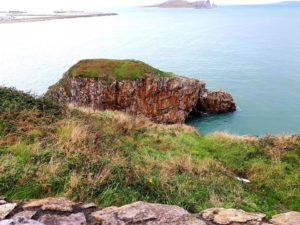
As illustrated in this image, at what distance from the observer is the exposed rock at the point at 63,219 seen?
6.06 m

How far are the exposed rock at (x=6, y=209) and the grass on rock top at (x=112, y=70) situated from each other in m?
36.5

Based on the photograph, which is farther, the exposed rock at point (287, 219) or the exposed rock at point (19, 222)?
the exposed rock at point (287, 219)

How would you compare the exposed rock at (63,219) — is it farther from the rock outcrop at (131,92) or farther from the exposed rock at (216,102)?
the exposed rock at (216,102)

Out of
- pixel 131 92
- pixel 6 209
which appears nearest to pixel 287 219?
pixel 6 209

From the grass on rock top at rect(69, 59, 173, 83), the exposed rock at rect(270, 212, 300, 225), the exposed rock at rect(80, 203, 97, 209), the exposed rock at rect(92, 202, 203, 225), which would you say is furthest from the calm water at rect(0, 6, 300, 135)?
the exposed rock at rect(80, 203, 97, 209)

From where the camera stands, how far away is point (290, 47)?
11312 centimetres

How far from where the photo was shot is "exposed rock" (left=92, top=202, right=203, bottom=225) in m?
6.30

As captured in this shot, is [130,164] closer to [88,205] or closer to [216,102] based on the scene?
[88,205]

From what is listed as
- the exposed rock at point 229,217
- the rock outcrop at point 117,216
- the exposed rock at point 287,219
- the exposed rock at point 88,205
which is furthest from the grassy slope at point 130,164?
the exposed rock at point 287,219

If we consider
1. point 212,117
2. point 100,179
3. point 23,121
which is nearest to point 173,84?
point 212,117

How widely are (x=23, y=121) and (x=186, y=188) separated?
555 centimetres

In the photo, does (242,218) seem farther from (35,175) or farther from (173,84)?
(173,84)

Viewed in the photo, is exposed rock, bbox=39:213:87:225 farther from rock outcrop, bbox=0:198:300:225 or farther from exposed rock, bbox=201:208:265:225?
exposed rock, bbox=201:208:265:225

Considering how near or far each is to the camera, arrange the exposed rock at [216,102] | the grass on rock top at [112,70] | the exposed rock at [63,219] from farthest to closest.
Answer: the exposed rock at [216,102] < the grass on rock top at [112,70] < the exposed rock at [63,219]
